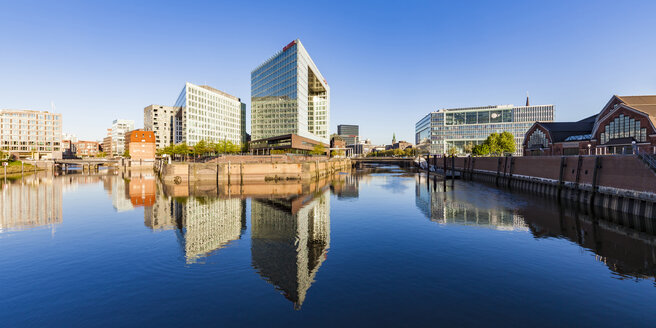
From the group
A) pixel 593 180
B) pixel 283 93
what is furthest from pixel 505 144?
pixel 283 93

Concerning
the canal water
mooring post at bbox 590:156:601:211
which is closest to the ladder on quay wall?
the canal water

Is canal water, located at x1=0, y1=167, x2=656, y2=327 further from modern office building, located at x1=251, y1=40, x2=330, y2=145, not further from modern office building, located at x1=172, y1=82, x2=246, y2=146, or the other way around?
modern office building, located at x1=172, y1=82, x2=246, y2=146

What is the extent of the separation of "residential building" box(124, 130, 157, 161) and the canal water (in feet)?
451

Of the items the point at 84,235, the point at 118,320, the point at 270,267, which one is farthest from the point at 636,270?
the point at 84,235

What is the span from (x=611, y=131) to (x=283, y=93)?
363 feet

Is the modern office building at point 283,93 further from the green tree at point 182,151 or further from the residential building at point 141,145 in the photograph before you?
the residential building at point 141,145

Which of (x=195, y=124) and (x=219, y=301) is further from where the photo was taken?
(x=195, y=124)

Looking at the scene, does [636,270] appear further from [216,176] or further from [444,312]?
[216,176]

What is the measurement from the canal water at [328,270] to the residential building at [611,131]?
108 feet

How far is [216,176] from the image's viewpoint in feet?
240

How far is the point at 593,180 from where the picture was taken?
37500 millimetres

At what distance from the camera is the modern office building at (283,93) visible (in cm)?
12638

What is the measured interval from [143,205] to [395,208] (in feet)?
123

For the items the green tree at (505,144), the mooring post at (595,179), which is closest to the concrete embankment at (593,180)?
the mooring post at (595,179)
